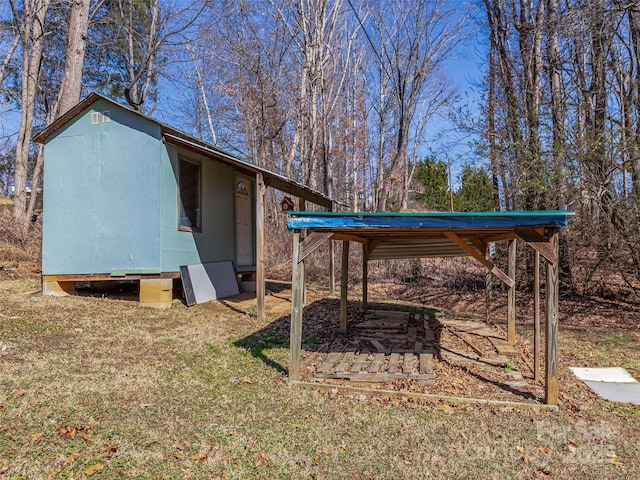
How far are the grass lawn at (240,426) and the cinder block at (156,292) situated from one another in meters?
2.03

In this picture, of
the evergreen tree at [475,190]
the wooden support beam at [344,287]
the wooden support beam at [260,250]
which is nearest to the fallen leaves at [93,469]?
the wooden support beam at [344,287]

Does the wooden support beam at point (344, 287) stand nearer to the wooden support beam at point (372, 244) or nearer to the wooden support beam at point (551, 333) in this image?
the wooden support beam at point (372, 244)

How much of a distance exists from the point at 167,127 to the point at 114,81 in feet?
41.3

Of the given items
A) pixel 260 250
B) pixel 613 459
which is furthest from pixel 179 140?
pixel 613 459

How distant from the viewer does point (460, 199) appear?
1290cm

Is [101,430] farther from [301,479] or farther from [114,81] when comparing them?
[114,81]

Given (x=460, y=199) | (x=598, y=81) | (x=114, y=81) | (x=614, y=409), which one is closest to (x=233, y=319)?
(x=614, y=409)

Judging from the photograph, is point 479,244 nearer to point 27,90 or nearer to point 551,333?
point 551,333

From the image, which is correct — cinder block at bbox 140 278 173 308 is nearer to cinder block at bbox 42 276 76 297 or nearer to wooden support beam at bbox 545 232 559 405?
cinder block at bbox 42 276 76 297

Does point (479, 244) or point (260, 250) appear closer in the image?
point (479, 244)

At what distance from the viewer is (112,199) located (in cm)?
813

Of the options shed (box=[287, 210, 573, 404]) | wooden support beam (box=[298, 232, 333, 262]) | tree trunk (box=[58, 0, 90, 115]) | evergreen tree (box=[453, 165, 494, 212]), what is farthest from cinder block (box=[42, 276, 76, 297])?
evergreen tree (box=[453, 165, 494, 212])

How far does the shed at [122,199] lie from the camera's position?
788cm

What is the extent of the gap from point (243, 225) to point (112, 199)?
348cm
